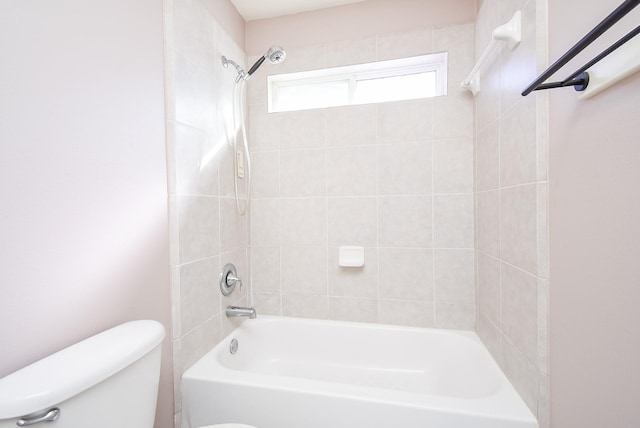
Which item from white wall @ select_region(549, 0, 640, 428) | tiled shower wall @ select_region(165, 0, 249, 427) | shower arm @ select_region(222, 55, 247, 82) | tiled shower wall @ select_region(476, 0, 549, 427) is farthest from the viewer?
shower arm @ select_region(222, 55, 247, 82)

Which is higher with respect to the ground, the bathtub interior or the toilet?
the toilet

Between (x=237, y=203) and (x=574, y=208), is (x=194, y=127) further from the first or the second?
(x=574, y=208)

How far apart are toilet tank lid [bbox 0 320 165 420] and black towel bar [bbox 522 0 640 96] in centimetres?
127

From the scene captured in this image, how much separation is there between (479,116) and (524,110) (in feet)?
1.76

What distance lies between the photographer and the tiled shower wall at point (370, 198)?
158 cm

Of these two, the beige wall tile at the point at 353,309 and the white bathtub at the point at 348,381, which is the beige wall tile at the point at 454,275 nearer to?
the white bathtub at the point at 348,381

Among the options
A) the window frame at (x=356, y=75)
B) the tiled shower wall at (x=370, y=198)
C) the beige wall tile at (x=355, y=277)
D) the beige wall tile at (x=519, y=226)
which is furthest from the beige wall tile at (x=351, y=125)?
the beige wall tile at (x=519, y=226)

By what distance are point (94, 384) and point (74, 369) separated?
6 cm

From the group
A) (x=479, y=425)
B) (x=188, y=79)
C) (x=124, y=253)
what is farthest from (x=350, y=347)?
(x=188, y=79)

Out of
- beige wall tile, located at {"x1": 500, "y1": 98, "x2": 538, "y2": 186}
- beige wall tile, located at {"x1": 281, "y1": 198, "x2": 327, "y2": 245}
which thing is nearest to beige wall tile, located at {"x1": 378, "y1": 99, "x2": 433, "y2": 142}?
beige wall tile, located at {"x1": 500, "y1": 98, "x2": 538, "y2": 186}

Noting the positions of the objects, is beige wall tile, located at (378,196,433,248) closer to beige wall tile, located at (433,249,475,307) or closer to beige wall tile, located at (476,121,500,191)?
beige wall tile, located at (433,249,475,307)

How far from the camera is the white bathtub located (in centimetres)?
95

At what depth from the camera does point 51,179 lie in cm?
71

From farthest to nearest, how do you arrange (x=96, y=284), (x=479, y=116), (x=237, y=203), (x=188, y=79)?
(x=237, y=203) → (x=479, y=116) → (x=188, y=79) → (x=96, y=284)
